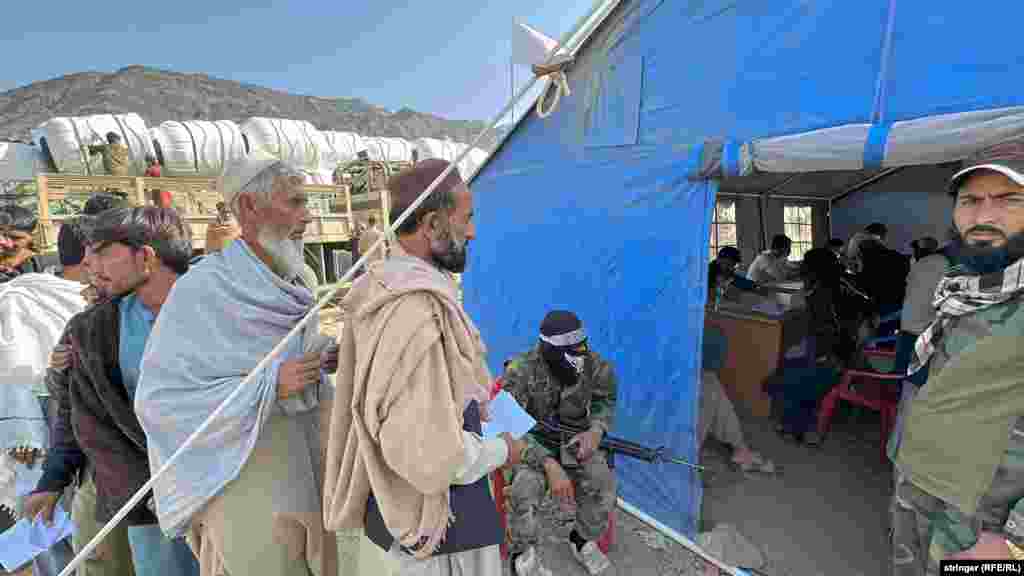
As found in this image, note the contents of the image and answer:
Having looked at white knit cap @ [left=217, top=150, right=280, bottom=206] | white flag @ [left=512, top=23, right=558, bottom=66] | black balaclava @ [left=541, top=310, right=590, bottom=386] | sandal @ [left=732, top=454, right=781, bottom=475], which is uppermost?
white flag @ [left=512, top=23, right=558, bottom=66]

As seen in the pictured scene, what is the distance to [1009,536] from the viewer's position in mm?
1315

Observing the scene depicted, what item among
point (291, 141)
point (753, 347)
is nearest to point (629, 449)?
point (753, 347)

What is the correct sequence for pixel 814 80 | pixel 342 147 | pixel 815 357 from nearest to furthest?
pixel 814 80, pixel 815 357, pixel 342 147

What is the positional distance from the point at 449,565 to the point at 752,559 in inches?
85.2

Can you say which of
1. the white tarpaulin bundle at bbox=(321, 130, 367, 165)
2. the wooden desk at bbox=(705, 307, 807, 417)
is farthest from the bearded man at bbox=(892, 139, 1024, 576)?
the white tarpaulin bundle at bbox=(321, 130, 367, 165)

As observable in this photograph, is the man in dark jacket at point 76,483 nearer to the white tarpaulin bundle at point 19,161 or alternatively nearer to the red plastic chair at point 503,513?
the red plastic chair at point 503,513

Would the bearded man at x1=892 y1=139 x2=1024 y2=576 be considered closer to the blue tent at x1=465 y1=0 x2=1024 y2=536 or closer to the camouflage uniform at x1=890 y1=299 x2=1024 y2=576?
the camouflage uniform at x1=890 y1=299 x2=1024 y2=576

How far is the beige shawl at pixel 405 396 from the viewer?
1.06 meters

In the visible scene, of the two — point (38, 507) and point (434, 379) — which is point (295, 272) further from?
point (38, 507)

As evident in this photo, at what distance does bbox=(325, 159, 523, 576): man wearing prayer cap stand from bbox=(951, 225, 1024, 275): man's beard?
1532 millimetres

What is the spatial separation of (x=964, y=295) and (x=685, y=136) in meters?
1.74

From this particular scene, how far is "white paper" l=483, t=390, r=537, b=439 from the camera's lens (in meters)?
1.67

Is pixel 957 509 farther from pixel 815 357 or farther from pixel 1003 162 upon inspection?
pixel 815 357

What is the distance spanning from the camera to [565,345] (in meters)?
2.69
